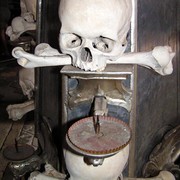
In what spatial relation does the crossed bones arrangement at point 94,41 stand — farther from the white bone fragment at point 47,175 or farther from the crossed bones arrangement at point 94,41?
the white bone fragment at point 47,175

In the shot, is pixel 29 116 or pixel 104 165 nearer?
pixel 104 165

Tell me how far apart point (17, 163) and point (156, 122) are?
409 mm

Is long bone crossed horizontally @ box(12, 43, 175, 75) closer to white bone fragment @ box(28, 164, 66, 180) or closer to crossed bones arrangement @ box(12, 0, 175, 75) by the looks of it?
crossed bones arrangement @ box(12, 0, 175, 75)

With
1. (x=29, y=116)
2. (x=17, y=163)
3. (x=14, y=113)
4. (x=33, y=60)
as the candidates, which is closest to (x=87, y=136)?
(x=33, y=60)

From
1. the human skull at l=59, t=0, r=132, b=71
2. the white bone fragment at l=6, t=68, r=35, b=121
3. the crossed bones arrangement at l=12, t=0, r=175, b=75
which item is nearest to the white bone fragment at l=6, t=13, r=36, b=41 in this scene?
the white bone fragment at l=6, t=68, r=35, b=121

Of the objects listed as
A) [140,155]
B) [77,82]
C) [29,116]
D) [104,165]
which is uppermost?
[77,82]

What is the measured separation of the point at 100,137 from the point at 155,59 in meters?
0.18

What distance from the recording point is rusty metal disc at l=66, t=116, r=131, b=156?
508 millimetres

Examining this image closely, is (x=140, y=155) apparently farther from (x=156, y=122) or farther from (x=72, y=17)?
(x=72, y=17)

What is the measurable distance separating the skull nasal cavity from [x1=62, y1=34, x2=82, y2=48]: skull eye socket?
0.7 inches

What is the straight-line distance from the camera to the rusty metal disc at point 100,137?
0.51 meters

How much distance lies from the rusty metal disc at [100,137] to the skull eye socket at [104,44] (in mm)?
128

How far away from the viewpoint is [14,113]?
43.3 inches

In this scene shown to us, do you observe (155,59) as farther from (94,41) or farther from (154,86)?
(154,86)
